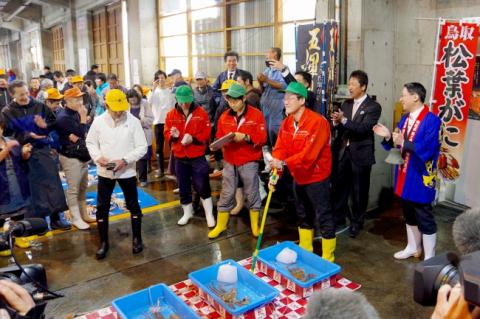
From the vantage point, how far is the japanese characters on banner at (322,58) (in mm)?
5090

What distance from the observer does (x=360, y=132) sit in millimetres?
4652

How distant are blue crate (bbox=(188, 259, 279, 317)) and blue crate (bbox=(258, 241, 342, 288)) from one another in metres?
0.28

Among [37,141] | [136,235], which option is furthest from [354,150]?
[37,141]

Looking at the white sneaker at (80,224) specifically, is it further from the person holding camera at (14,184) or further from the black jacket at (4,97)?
the black jacket at (4,97)

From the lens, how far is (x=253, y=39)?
8500 mm

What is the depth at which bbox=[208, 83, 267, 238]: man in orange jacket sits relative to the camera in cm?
476

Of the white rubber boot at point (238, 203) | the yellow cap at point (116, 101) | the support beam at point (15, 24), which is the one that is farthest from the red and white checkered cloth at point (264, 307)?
the support beam at point (15, 24)

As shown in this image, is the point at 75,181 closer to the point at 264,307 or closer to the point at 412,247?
the point at 264,307

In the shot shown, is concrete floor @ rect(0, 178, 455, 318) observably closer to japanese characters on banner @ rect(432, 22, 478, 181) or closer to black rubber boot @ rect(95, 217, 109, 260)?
black rubber boot @ rect(95, 217, 109, 260)

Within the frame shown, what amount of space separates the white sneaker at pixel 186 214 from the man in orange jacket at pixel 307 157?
1.68 meters

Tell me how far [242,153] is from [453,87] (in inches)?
91.4

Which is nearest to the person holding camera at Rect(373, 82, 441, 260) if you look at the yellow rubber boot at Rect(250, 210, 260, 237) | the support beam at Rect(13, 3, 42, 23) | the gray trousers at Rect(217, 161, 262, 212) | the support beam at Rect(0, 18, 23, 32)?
the gray trousers at Rect(217, 161, 262, 212)

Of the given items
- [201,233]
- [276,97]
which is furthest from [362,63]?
[201,233]

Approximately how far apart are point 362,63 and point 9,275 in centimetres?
444
